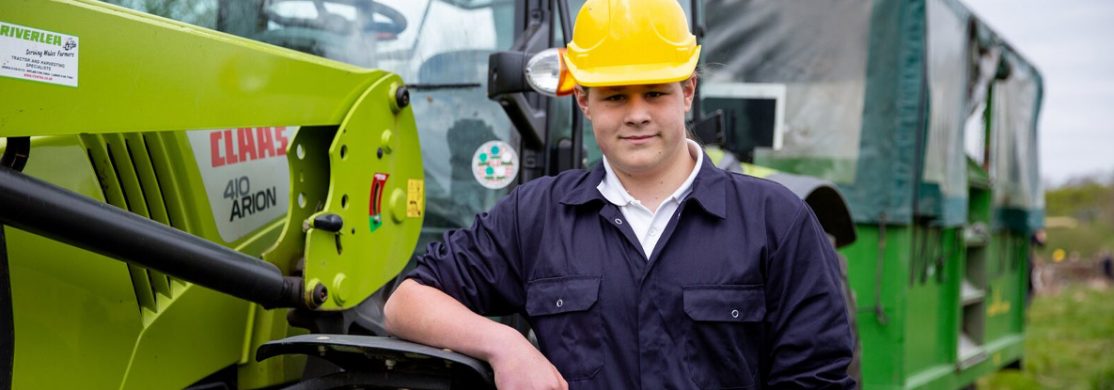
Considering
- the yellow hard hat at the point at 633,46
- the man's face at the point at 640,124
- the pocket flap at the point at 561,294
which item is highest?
the yellow hard hat at the point at 633,46

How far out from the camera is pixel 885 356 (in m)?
5.07

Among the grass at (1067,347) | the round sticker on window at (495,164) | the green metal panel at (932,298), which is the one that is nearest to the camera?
the round sticker on window at (495,164)

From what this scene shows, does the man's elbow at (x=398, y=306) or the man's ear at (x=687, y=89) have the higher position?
the man's ear at (x=687, y=89)

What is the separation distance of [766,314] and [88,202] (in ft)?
3.99

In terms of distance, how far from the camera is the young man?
191 centimetres

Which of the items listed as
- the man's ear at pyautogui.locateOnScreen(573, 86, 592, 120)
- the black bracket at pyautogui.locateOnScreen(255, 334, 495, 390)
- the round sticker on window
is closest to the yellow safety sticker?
the round sticker on window

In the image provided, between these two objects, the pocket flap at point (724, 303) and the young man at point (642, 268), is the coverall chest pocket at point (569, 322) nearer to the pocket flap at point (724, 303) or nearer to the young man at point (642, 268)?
the young man at point (642, 268)

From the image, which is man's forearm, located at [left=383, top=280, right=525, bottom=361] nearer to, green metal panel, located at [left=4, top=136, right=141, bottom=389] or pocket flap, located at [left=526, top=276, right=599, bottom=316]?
pocket flap, located at [left=526, top=276, right=599, bottom=316]

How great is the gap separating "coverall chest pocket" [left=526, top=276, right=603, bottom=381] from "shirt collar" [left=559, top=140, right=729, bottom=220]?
0.54ft

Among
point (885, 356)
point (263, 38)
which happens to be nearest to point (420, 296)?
point (263, 38)

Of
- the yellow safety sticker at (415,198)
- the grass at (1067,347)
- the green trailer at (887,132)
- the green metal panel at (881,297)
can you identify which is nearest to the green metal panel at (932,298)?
the green trailer at (887,132)

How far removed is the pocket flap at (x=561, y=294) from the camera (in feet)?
A: 6.45

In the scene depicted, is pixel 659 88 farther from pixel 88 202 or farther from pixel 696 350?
pixel 88 202

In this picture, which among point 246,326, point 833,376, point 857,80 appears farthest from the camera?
point 857,80
